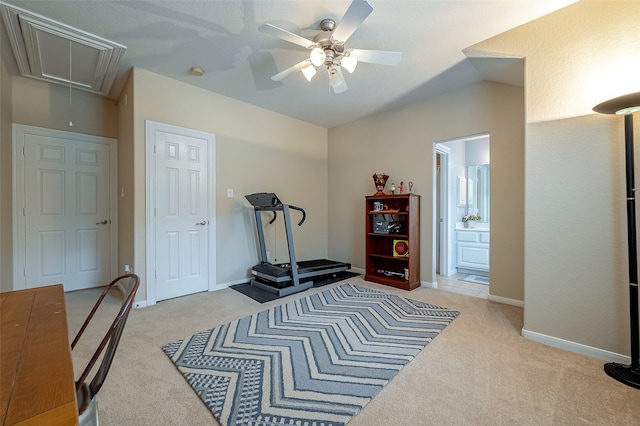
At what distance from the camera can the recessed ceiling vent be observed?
2.25 m

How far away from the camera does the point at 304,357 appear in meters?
1.97

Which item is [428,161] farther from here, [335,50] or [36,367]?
[36,367]

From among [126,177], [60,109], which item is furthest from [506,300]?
[60,109]

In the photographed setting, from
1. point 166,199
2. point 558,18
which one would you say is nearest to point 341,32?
point 558,18

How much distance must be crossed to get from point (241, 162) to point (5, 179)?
2506 mm

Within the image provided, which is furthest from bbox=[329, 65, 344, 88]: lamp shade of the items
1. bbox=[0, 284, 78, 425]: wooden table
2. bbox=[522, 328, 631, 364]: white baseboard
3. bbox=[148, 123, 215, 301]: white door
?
bbox=[522, 328, 631, 364]: white baseboard

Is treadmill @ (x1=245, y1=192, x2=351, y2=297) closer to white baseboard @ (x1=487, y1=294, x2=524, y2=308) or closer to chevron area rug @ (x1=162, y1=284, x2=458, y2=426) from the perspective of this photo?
chevron area rug @ (x1=162, y1=284, x2=458, y2=426)

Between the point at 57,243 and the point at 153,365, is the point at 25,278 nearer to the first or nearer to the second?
the point at 57,243

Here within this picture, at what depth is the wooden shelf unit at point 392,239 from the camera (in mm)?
3699

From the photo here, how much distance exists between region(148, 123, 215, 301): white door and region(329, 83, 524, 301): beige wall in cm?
240

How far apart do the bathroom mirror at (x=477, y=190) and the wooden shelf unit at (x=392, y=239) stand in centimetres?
197

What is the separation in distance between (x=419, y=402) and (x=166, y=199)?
3256 millimetres

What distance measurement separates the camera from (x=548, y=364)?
188 cm

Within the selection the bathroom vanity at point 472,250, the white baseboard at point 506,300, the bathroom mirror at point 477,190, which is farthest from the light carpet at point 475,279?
the bathroom mirror at point 477,190
